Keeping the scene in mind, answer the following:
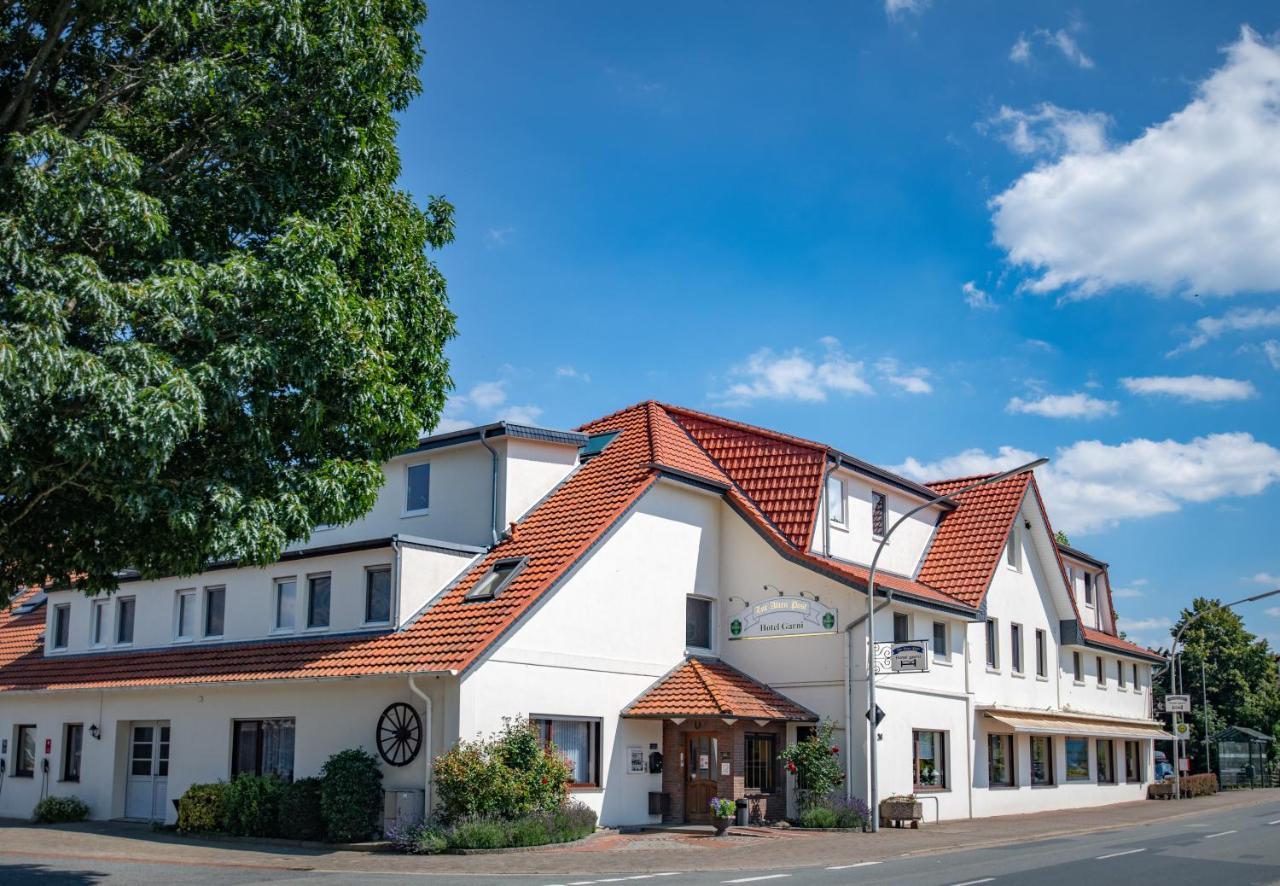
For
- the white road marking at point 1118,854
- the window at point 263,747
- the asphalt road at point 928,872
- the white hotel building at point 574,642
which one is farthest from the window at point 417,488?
the white road marking at point 1118,854

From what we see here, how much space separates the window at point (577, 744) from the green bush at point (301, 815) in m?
4.47

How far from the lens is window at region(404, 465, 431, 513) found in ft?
96.0

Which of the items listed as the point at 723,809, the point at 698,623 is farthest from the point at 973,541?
the point at 723,809

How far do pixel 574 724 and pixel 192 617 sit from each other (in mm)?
10063

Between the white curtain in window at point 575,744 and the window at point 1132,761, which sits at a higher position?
the white curtain in window at point 575,744

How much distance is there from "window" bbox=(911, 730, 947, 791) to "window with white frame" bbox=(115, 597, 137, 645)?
63.6 feet

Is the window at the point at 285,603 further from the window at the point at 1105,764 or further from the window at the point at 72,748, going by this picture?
the window at the point at 1105,764

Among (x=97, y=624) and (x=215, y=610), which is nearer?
(x=215, y=610)

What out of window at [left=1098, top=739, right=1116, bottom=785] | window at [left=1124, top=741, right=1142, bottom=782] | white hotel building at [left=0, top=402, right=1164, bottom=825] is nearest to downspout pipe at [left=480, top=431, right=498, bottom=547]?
white hotel building at [left=0, top=402, right=1164, bottom=825]

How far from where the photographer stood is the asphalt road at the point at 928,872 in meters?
16.8

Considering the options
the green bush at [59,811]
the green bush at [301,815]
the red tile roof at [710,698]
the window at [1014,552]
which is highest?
the window at [1014,552]

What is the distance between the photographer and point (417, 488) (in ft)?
97.0

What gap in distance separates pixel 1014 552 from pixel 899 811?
12.2 meters

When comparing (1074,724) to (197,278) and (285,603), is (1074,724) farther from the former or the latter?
(197,278)
